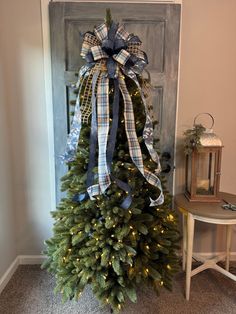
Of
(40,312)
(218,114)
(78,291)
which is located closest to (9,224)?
(40,312)

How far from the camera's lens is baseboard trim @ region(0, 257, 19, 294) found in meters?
2.00

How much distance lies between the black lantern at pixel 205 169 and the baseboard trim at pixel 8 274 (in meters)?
1.54

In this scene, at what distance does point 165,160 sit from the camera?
7.00ft

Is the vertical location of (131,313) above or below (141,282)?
below

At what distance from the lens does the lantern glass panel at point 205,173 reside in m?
1.99

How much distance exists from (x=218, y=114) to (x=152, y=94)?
0.58m

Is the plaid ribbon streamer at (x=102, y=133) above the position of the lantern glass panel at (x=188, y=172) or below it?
above

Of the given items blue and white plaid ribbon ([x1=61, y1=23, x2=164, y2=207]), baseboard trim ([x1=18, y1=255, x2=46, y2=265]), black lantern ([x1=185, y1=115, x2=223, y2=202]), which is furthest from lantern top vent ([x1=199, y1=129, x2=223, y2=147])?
baseboard trim ([x1=18, y1=255, x2=46, y2=265])

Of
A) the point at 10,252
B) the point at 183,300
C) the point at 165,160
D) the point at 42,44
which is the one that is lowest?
the point at 183,300

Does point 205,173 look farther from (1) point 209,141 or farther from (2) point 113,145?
(2) point 113,145

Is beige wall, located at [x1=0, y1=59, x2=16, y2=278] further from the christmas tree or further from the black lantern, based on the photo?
the black lantern

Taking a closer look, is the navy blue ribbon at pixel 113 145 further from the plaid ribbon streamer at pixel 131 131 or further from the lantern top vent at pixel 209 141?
the lantern top vent at pixel 209 141

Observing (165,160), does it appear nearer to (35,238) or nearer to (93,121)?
(93,121)

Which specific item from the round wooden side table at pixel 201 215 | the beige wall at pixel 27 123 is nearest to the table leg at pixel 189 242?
the round wooden side table at pixel 201 215
